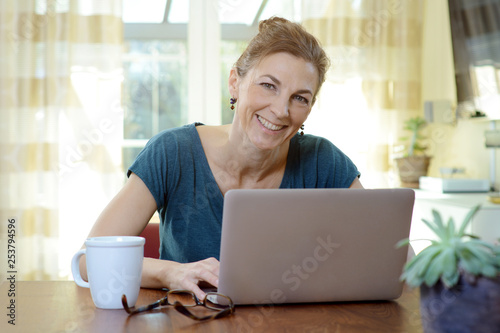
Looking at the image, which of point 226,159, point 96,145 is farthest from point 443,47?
point 226,159

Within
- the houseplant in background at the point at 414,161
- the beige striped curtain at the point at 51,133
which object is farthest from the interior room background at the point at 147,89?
the houseplant in background at the point at 414,161

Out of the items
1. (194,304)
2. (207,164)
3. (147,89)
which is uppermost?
(147,89)

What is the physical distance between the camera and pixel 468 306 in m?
0.57

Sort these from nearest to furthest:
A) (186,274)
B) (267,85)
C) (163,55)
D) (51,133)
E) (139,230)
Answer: (186,274)
(139,230)
(267,85)
(51,133)
(163,55)

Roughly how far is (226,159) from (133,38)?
7.92 feet

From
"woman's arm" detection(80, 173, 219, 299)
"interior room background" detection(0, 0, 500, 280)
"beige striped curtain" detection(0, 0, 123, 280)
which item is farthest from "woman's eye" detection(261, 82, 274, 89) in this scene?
"beige striped curtain" detection(0, 0, 123, 280)

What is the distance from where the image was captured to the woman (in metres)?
1.34

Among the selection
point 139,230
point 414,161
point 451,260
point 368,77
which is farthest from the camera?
point 368,77

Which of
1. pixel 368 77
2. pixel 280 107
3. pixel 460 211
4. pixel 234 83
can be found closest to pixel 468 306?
pixel 280 107

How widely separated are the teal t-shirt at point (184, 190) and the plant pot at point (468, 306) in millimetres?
854

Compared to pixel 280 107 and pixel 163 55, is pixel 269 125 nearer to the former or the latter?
pixel 280 107

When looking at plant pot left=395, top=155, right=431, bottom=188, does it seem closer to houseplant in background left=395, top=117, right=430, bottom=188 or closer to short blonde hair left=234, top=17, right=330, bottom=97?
houseplant in background left=395, top=117, right=430, bottom=188

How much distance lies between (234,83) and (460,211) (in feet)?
4.01

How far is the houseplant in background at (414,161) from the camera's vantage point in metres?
3.11
